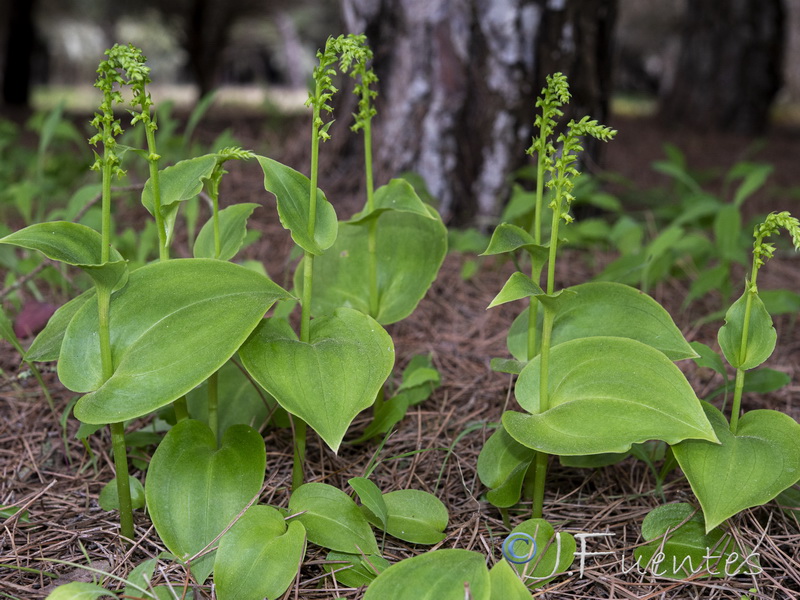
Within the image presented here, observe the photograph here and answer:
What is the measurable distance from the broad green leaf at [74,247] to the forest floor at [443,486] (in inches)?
20.3

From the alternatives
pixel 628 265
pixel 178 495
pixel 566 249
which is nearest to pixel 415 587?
pixel 178 495

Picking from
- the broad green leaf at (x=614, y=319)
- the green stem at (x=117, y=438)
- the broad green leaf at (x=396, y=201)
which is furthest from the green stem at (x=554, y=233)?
the green stem at (x=117, y=438)

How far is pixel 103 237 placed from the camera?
1.22 meters

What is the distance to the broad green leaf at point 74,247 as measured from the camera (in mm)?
1148

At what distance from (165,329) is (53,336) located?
0.25 meters

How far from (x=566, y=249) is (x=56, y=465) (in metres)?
2.05

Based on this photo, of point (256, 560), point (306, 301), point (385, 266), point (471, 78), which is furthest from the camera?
point (471, 78)

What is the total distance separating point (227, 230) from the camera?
4.84 ft

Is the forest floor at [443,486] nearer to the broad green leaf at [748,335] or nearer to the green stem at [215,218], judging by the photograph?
the broad green leaf at [748,335]

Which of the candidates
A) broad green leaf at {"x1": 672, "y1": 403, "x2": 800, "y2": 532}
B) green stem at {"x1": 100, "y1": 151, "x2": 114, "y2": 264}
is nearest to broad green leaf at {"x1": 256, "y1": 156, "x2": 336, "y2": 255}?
green stem at {"x1": 100, "y1": 151, "x2": 114, "y2": 264}

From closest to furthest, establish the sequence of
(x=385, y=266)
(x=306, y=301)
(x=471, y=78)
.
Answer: (x=306, y=301) → (x=385, y=266) → (x=471, y=78)

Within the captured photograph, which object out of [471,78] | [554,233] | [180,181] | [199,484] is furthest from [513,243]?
[471,78]

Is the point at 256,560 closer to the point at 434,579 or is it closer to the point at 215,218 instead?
the point at 434,579

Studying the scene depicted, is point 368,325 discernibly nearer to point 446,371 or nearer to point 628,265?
point 446,371
